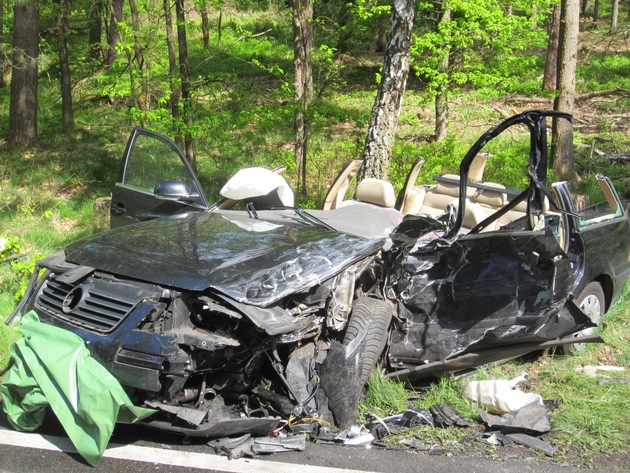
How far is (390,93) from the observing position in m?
8.34

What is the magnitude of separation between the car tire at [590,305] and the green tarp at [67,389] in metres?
3.61

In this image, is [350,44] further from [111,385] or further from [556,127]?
[111,385]

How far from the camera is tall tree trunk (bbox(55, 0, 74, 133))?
13508 mm

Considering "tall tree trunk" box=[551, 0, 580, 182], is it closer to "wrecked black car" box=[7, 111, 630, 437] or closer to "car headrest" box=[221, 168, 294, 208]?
"wrecked black car" box=[7, 111, 630, 437]

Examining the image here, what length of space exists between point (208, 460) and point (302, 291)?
3.76 ft

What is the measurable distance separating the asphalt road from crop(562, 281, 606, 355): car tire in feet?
6.02

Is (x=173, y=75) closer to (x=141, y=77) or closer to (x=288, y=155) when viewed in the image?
(x=141, y=77)

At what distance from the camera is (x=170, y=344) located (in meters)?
3.55

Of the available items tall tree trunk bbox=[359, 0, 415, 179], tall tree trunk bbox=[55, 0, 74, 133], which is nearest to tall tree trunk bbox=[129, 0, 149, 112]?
tall tree trunk bbox=[359, 0, 415, 179]

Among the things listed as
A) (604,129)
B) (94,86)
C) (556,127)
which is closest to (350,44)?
(556,127)

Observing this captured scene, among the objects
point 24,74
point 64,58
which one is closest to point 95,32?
point 64,58

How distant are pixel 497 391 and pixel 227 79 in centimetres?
649

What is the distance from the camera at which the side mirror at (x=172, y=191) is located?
5.41 meters

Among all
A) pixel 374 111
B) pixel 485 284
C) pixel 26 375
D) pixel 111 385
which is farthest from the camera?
pixel 374 111
